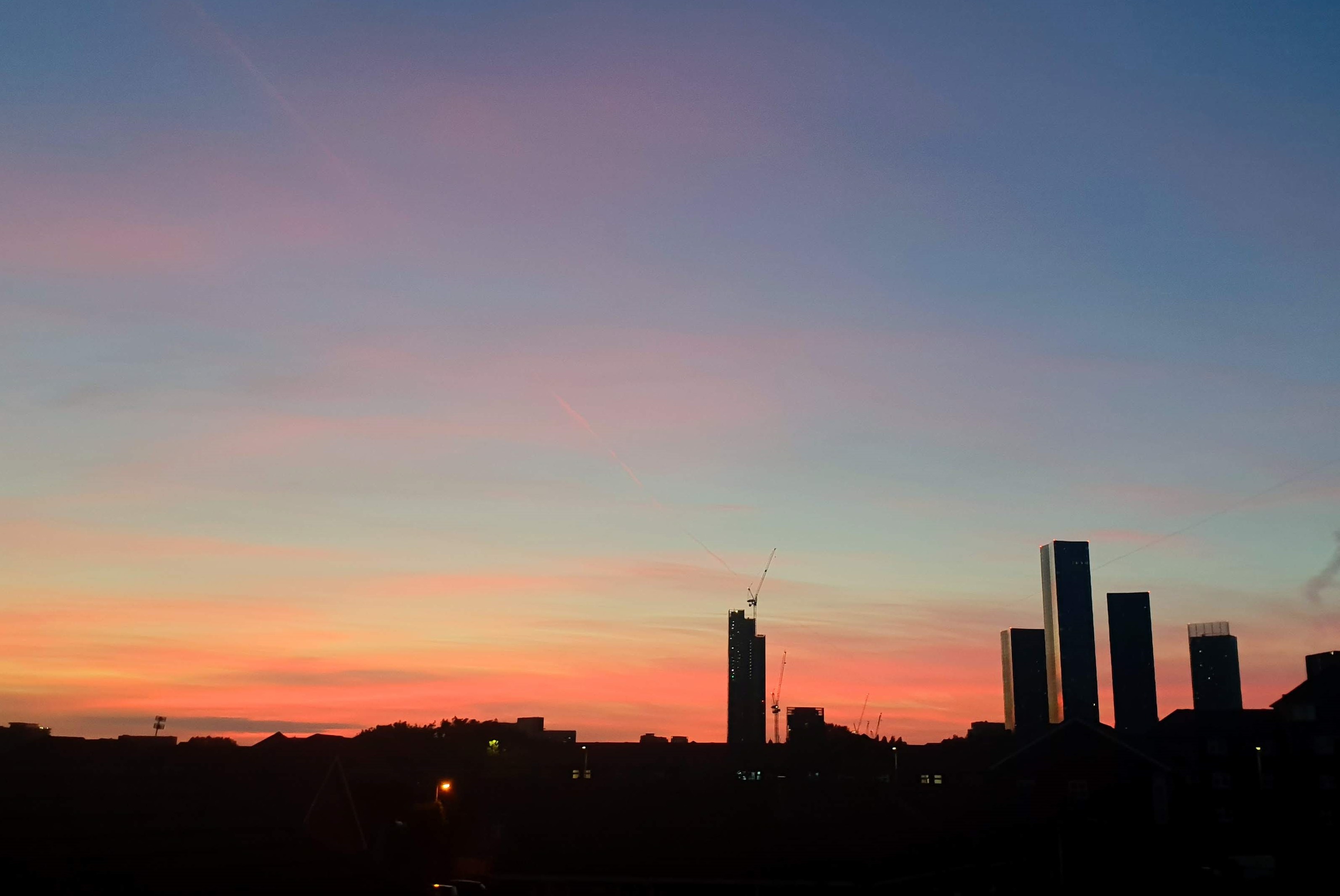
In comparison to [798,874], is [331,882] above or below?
above

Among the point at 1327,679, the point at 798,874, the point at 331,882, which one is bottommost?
the point at 798,874

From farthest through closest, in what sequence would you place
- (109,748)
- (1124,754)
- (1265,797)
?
(1265,797)
(1124,754)
(109,748)

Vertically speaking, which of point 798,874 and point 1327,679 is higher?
point 1327,679

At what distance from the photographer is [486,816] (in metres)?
69.8

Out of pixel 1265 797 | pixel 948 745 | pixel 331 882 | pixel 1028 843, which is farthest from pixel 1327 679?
pixel 331 882

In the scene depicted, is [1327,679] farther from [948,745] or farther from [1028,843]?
[1028,843]

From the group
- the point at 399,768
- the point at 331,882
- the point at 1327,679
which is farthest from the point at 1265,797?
the point at 331,882

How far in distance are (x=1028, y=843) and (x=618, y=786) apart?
28708 millimetres

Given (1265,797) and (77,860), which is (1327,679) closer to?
(1265,797)

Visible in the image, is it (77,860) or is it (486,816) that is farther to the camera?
(486,816)

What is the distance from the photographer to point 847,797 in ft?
238

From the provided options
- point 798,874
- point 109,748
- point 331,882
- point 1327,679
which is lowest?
point 798,874

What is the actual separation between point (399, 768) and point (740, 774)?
128 ft

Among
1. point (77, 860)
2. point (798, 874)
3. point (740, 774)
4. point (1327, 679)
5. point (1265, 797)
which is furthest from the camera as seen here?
point (740, 774)
